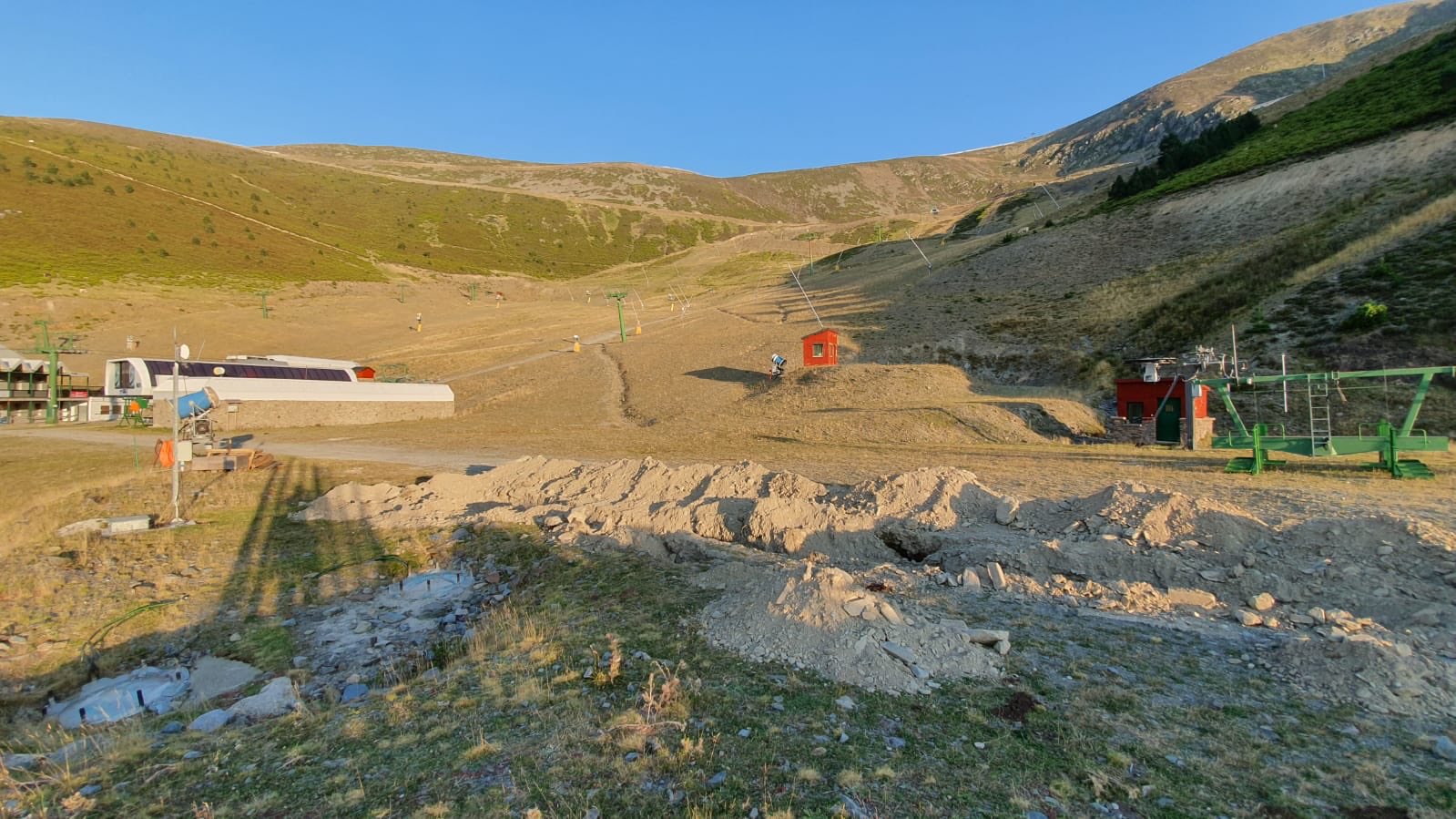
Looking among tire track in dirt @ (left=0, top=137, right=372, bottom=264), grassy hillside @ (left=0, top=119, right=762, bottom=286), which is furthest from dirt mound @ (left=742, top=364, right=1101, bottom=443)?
tire track in dirt @ (left=0, top=137, right=372, bottom=264)

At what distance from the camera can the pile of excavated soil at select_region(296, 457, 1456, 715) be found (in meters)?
6.16

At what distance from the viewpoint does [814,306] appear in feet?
217

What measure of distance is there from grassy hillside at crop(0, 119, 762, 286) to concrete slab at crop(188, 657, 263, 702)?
98.2 metres

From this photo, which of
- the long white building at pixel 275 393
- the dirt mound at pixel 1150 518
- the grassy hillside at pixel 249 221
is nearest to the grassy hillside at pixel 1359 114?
the dirt mound at pixel 1150 518

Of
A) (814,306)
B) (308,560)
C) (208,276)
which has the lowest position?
(308,560)

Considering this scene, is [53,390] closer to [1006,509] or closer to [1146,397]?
[1006,509]

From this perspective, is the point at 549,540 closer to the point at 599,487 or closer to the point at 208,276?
the point at 599,487

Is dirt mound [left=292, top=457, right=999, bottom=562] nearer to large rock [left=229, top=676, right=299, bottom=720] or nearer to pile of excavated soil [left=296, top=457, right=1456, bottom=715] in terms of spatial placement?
pile of excavated soil [left=296, top=457, right=1456, bottom=715]

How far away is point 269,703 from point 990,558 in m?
9.93

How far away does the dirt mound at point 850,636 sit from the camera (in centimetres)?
607

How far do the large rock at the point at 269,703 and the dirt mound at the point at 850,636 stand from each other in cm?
473

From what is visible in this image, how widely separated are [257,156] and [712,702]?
803 feet

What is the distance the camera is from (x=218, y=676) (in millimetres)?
8102

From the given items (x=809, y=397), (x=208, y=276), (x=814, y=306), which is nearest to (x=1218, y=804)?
(x=809, y=397)
